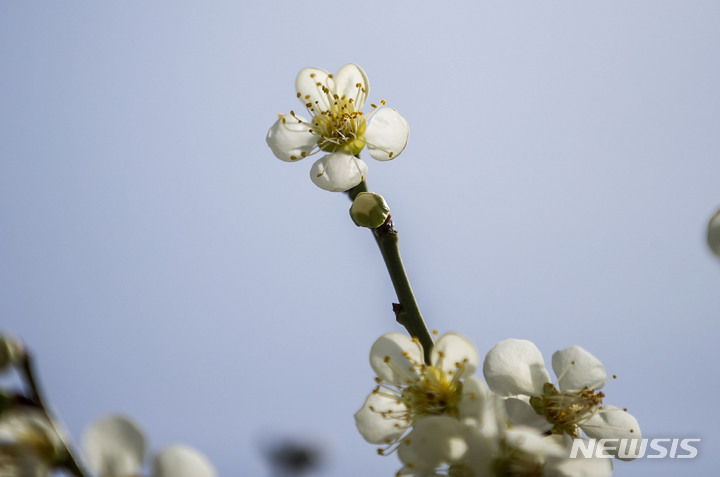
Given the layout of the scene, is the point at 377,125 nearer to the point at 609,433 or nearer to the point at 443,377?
the point at 443,377

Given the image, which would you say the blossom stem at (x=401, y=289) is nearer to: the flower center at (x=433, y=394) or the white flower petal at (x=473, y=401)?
the flower center at (x=433, y=394)

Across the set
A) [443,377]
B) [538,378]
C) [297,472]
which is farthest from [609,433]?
[297,472]

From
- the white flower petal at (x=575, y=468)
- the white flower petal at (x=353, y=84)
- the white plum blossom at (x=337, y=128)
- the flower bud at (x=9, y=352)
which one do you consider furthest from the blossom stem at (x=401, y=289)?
the flower bud at (x=9, y=352)

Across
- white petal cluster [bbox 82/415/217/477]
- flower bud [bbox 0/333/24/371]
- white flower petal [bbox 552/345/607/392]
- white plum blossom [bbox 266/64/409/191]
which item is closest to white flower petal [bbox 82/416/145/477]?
white petal cluster [bbox 82/415/217/477]

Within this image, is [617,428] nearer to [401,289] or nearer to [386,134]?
[401,289]

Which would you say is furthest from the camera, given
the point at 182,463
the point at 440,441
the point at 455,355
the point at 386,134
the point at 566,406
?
the point at 386,134

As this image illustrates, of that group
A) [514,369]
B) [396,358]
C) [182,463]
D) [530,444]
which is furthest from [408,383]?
[182,463]
